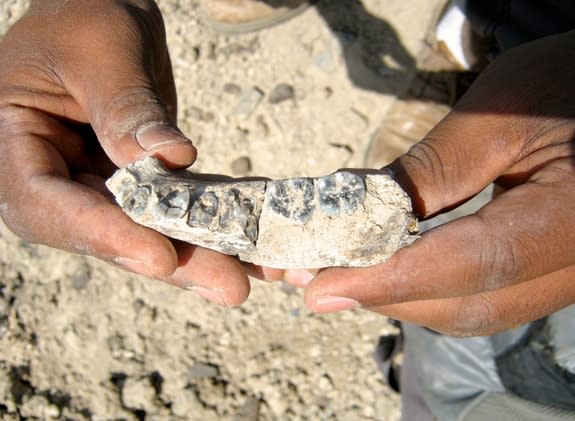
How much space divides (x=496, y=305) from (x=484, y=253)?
1.15 feet

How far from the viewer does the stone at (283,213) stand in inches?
67.4

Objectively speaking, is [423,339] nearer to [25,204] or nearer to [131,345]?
[131,345]

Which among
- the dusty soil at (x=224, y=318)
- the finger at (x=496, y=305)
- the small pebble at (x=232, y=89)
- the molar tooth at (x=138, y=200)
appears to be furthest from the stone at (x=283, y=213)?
the small pebble at (x=232, y=89)

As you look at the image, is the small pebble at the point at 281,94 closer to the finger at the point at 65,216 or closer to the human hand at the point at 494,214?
the human hand at the point at 494,214

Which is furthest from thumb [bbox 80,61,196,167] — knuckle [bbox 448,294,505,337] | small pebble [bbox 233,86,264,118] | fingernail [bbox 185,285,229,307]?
small pebble [bbox 233,86,264,118]

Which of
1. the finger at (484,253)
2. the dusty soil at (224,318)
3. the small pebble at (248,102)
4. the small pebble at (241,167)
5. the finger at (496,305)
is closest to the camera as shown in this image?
the finger at (484,253)

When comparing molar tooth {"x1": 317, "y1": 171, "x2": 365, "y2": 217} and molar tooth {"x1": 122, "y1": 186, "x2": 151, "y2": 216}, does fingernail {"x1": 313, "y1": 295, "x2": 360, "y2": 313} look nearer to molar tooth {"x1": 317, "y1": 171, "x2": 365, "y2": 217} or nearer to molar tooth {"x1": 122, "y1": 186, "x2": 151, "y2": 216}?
molar tooth {"x1": 317, "y1": 171, "x2": 365, "y2": 217}

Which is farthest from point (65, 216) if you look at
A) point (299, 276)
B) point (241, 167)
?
point (241, 167)

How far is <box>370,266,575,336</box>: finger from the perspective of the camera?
1907mm

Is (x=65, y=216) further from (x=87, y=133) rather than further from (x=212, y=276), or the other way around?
(x=87, y=133)

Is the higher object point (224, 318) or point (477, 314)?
point (477, 314)

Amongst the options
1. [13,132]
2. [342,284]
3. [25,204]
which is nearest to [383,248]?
[342,284]

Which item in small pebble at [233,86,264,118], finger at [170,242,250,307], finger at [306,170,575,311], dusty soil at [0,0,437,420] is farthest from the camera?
small pebble at [233,86,264,118]

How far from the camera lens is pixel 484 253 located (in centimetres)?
165
